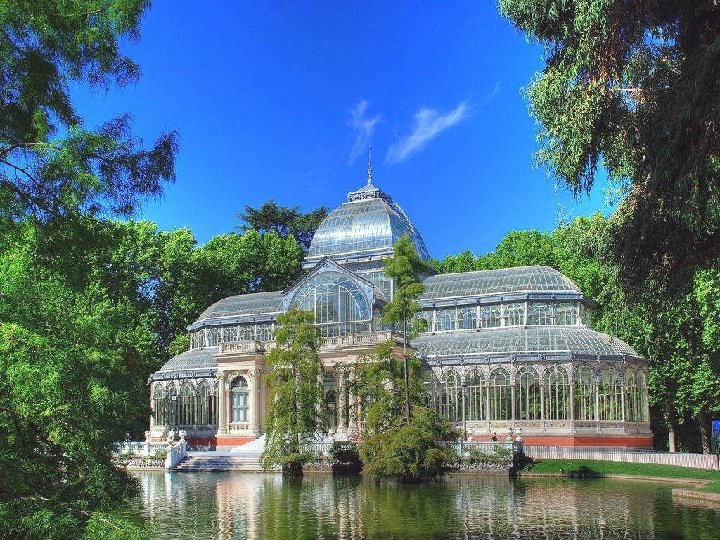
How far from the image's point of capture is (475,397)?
45.3 meters

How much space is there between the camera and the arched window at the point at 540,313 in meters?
47.5

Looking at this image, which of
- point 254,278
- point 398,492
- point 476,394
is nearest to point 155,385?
point 254,278

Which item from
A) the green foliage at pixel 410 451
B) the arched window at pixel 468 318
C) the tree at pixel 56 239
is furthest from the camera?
the arched window at pixel 468 318

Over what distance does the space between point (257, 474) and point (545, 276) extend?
2069 cm

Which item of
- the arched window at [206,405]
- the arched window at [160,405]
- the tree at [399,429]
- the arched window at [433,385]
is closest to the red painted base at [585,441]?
the arched window at [433,385]

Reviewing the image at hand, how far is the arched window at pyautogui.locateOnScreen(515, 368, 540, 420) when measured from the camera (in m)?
43.5

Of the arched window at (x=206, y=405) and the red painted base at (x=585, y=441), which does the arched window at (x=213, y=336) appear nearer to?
the arched window at (x=206, y=405)

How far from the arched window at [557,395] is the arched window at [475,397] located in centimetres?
359

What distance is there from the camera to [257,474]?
128 feet

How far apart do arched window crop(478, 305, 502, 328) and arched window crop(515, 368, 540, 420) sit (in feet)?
17.8

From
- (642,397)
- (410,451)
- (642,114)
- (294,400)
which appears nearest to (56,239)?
(642,114)

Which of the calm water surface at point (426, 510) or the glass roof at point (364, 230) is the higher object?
the glass roof at point (364, 230)

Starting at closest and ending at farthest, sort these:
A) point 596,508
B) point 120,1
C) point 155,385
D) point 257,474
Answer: point 120,1
point 596,508
point 257,474
point 155,385

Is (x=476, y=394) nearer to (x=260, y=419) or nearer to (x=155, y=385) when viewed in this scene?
(x=260, y=419)
